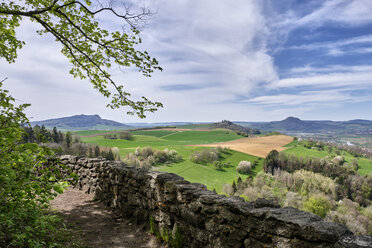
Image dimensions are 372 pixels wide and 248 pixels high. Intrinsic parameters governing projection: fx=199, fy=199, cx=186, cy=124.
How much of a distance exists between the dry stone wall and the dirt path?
1.08 feet

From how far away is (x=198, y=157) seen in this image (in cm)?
7750

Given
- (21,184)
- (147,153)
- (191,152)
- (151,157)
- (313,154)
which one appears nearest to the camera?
(21,184)

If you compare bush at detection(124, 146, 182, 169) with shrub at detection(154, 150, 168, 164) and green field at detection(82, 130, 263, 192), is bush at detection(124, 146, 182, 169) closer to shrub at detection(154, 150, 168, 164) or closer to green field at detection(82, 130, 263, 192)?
shrub at detection(154, 150, 168, 164)

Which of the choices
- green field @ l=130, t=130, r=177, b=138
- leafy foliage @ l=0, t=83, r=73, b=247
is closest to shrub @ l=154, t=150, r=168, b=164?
green field @ l=130, t=130, r=177, b=138

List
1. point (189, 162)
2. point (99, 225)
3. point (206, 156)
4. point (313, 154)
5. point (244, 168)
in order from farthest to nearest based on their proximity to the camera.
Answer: point (313, 154) → point (206, 156) → point (244, 168) → point (189, 162) → point (99, 225)

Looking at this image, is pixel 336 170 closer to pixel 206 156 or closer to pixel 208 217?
Result: pixel 206 156

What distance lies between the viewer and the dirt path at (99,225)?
5535 mm

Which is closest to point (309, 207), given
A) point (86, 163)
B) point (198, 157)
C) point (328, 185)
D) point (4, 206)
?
point (328, 185)

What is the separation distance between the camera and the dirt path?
554 centimetres

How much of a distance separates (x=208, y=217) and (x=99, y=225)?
4.28 m

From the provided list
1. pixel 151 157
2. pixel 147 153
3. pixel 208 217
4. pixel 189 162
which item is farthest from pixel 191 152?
pixel 208 217

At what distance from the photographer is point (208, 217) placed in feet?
13.9

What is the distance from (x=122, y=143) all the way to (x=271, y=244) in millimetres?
72338

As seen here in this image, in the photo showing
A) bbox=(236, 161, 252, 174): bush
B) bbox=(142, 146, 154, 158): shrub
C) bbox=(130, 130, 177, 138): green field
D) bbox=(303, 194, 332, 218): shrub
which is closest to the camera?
bbox=(303, 194, 332, 218): shrub
